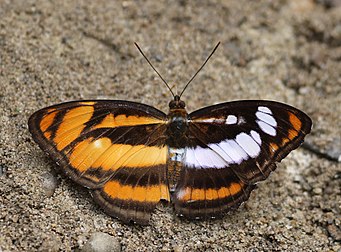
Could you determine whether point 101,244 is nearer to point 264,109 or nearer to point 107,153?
point 107,153

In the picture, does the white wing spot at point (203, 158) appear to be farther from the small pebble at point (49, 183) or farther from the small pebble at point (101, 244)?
the small pebble at point (49, 183)

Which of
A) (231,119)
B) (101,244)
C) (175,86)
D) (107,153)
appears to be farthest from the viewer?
(175,86)

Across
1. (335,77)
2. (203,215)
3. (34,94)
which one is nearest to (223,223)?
(203,215)

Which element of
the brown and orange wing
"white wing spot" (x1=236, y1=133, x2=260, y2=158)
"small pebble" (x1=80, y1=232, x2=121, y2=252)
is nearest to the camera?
"small pebble" (x1=80, y1=232, x2=121, y2=252)

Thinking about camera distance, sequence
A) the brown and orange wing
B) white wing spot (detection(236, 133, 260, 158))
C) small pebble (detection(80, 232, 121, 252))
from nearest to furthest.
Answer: small pebble (detection(80, 232, 121, 252))
the brown and orange wing
white wing spot (detection(236, 133, 260, 158))

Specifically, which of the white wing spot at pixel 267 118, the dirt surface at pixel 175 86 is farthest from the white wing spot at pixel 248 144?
the dirt surface at pixel 175 86

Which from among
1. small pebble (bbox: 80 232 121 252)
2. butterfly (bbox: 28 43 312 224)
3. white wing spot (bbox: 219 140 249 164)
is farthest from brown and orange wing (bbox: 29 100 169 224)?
white wing spot (bbox: 219 140 249 164)

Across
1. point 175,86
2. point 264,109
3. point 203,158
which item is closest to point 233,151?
point 203,158

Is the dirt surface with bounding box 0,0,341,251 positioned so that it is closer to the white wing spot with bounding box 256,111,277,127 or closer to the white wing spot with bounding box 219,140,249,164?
the white wing spot with bounding box 219,140,249,164

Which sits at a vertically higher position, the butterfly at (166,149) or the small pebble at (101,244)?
the butterfly at (166,149)
